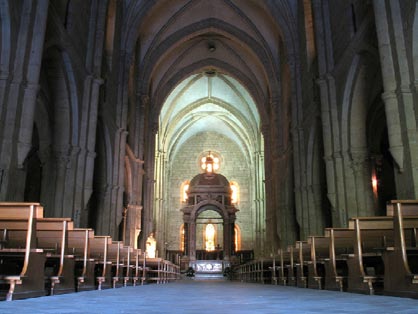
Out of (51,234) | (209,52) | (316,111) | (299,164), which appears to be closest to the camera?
(51,234)

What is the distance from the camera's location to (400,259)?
528cm

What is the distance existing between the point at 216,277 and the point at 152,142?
8.65 meters

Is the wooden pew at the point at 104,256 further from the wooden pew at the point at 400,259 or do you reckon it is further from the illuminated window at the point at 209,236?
the illuminated window at the point at 209,236

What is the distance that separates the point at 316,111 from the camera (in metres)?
15.8

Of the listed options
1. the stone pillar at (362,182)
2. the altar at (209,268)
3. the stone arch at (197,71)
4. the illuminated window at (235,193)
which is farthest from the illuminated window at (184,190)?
the stone pillar at (362,182)

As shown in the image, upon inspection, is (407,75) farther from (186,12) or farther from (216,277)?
(216,277)

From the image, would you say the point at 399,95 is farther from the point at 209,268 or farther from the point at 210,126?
the point at 210,126

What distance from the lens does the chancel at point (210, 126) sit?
7.35 metres

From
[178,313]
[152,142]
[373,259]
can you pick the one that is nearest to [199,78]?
[152,142]

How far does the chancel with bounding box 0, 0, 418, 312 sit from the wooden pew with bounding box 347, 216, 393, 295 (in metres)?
0.03

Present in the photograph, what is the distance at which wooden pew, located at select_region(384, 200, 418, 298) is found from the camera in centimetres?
508

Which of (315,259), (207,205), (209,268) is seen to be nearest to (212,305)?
(315,259)

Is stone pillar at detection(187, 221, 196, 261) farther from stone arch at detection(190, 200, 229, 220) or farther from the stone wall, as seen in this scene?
the stone wall

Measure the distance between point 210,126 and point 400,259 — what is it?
109 feet
